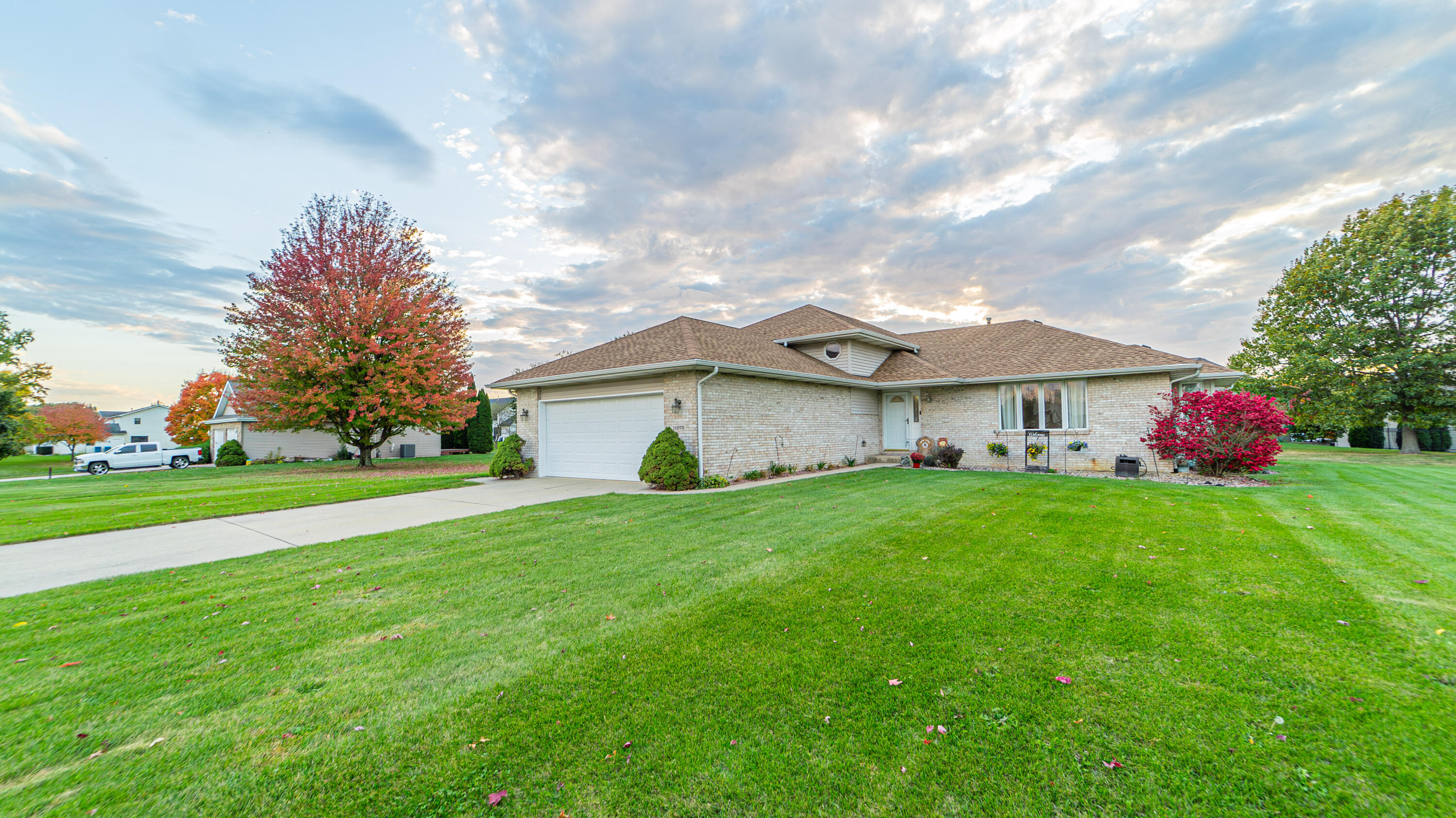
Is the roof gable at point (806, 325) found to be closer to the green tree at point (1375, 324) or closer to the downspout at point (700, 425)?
the downspout at point (700, 425)

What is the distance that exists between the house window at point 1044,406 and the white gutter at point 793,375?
391mm

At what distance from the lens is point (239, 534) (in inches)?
271

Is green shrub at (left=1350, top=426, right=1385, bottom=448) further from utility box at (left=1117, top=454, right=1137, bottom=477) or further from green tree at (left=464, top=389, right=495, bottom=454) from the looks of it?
green tree at (left=464, top=389, right=495, bottom=454)


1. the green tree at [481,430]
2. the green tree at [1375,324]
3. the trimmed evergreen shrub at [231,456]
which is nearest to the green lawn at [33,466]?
the trimmed evergreen shrub at [231,456]

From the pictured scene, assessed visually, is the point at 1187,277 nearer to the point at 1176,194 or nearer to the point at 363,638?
the point at 1176,194

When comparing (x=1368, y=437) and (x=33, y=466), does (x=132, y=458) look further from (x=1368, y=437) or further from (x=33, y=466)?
(x=1368, y=437)

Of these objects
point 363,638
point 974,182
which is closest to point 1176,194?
point 974,182

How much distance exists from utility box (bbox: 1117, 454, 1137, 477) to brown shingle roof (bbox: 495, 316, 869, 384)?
6867 millimetres

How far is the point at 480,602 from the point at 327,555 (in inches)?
118

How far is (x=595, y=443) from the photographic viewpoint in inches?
510

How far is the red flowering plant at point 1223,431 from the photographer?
10.8m

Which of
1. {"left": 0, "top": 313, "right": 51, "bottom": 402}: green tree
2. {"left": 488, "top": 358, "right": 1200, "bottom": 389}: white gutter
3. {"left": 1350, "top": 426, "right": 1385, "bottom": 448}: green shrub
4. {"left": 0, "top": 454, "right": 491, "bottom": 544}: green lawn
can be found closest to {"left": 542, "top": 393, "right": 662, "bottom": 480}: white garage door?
{"left": 488, "top": 358, "right": 1200, "bottom": 389}: white gutter

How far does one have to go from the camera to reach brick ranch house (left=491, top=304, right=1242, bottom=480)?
37.9 feet

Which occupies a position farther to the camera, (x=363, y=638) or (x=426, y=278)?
(x=426, y=278)
